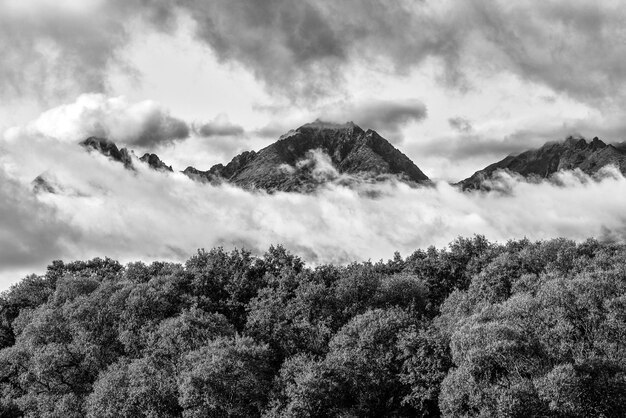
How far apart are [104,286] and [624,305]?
93589 millimetres

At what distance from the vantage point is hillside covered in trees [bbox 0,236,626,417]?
69938 millimetres

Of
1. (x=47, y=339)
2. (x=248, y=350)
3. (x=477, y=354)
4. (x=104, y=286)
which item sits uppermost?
(x=104, y=286)

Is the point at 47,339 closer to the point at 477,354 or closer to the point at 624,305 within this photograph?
the point at 477,354

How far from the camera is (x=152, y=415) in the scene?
269 ft

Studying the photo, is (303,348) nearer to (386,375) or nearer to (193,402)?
(386,375)

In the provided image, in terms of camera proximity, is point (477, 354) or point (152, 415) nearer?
point (477, 354)

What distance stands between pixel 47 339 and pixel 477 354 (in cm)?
7860

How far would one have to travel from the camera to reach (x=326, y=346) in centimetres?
9844

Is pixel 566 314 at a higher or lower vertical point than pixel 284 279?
lower

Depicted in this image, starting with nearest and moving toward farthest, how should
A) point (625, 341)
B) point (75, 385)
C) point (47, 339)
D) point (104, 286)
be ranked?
point (625, 341) < point (75, 385) < point (47, 339) < point (104, 286)

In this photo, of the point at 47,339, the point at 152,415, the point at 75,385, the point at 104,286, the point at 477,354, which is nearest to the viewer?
the point at 477,354

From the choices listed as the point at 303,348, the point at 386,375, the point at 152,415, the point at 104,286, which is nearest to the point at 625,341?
the point at 386,375

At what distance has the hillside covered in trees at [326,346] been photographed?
229 ft

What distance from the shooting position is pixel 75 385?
9725 centimetres
